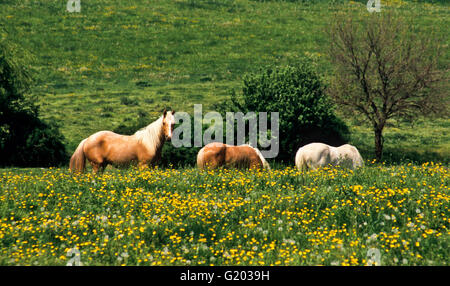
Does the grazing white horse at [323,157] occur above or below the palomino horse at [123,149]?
below

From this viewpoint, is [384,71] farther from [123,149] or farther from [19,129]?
[19,129]

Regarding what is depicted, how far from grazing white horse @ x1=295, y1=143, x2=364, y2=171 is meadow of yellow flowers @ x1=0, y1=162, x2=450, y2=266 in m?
3.17

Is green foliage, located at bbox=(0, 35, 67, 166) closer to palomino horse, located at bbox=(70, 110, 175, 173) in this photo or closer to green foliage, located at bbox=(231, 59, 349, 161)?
palomino horse, located at bbox=(70, 110, 175, 173)

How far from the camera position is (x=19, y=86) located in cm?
2930

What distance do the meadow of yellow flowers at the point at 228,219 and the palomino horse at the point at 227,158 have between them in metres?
2.72

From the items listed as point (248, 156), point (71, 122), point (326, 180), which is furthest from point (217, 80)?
point (326, 180)

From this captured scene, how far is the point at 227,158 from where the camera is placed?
1762 centimetres

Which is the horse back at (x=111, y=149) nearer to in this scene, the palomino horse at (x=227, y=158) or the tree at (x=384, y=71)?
the palomino horse at (x=227, y=158)

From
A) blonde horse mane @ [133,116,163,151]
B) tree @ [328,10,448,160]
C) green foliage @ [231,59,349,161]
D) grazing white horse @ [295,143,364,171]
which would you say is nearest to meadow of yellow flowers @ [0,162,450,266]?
blonde horse mane @ [133,116,163,151]

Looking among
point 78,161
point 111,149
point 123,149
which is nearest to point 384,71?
point 123,149

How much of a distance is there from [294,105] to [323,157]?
1072 centimetres

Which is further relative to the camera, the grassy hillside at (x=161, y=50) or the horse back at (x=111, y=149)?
the grassy hillside at (x=161, y=50)

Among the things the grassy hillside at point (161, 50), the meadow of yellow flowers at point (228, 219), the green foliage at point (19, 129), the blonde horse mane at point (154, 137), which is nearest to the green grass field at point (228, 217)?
the meadow of yellow flowers at point (228, 219)

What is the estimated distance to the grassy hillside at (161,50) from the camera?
129ft
